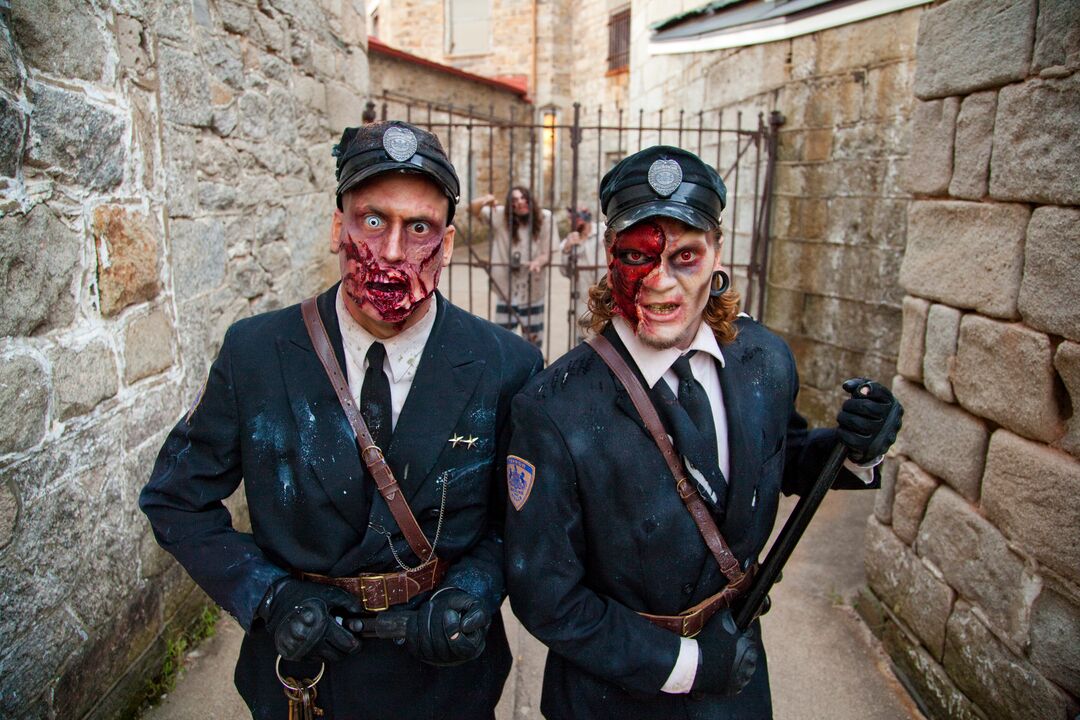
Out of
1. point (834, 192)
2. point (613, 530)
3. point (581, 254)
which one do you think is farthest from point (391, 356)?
point (581, 254)

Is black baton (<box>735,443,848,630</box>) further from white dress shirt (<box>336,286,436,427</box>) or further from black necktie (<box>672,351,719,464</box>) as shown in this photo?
white dress shirt (<box>336,286,436,427</box>)

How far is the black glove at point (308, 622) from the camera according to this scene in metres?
1.53

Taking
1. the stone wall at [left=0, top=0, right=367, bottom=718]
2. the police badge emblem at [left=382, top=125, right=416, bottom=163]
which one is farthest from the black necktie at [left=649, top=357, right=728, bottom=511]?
the stone wall at [left=0, top=0, right=367, bottom=718]

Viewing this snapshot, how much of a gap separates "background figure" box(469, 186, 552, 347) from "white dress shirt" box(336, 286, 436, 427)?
4110 mm

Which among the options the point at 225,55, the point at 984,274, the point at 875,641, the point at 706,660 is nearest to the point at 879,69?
the point at 984,274

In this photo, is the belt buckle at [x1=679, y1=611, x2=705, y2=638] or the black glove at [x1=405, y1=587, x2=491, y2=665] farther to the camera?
the belt buckle at [x1=679, y1=611, x2=705, y2=638]

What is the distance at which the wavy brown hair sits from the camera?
5.80 ft

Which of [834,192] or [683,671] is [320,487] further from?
[834,192]

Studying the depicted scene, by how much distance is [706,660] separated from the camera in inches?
63.4

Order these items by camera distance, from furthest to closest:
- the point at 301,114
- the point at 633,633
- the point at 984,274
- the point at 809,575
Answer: the point at 301,114
the point at 809,575
the point at 984,274
the point at 633,633

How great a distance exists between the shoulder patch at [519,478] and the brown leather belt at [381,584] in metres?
0.28

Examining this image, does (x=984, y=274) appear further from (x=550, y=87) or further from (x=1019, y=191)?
(x=550, y=87)

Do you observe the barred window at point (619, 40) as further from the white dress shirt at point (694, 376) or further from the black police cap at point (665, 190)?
the white dress shirt at point (694, 376)

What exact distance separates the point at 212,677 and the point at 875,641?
108 inches
